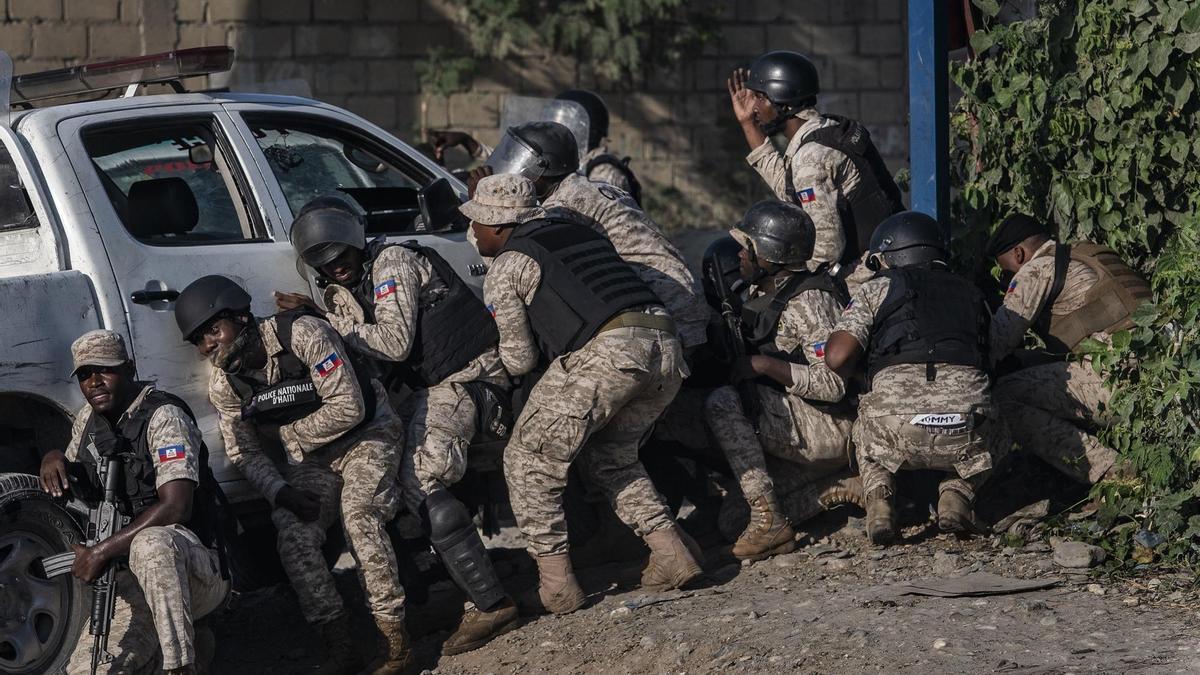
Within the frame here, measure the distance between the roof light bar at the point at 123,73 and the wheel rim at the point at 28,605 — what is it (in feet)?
5.91

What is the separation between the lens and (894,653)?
15.4 feet

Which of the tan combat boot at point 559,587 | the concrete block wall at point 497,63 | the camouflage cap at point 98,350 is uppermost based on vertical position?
the concrete block wall at point 497,63

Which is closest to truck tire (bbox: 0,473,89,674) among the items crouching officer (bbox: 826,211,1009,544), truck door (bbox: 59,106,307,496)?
truck door (bbox: 59,106,307,496)

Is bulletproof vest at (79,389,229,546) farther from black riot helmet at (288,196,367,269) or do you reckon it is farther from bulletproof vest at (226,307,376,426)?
black riot helmet at (288,196,367,269)

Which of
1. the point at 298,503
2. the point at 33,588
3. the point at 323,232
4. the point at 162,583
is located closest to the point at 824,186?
the point at 323,232

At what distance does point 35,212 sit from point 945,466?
3595 millimetres

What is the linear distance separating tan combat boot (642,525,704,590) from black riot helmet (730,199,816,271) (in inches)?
48.6

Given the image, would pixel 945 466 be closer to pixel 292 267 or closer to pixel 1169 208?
pixel 1169 208

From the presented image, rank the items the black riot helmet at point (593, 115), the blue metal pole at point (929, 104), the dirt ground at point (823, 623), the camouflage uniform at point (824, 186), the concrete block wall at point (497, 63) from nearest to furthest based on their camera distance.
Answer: the dirt ground at point (823, 623) → the camouflage uniform at point (824, 186) → the blue metal pole at point (929, 104) → the black riot helmet at point (593, 115) → the concrete block wall at point (497, 63)

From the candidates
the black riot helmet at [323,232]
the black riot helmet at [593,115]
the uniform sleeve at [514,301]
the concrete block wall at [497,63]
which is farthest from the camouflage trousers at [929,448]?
the concrete block wall at [497,63]

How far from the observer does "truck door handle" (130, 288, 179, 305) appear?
5.09 meters

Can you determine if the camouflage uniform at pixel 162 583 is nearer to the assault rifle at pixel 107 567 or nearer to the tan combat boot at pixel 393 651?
the assault rifle at pixel 107 567

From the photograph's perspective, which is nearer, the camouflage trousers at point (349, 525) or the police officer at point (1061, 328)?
the camouflage trousers at point (349, 525)

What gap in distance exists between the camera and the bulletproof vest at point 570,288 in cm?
550
